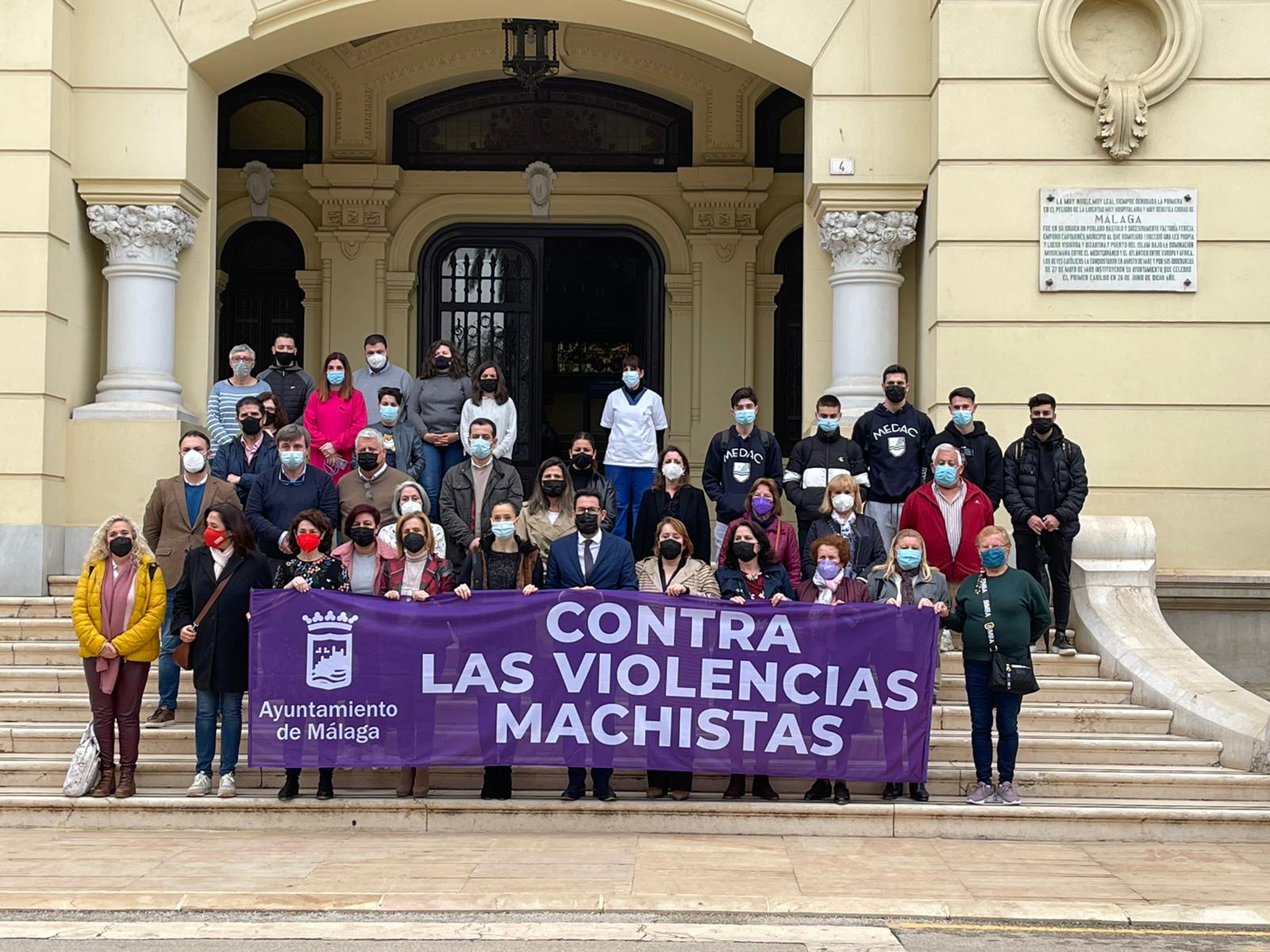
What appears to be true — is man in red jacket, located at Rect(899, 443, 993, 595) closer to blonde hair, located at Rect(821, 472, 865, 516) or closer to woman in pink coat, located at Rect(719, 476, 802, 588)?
blonde hair, located at Rect(821, 472, 865, 516)

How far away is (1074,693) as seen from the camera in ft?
39.3

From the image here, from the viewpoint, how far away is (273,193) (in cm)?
1950

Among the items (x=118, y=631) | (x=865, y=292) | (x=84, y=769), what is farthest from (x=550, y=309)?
(x=84, y=769)

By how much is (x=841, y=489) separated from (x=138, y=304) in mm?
6703

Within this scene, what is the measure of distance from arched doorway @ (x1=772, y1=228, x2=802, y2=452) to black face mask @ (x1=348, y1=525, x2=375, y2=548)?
8809 millimetres

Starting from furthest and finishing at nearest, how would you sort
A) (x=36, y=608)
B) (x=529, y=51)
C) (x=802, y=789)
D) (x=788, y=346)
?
(x=788, y=346)
(x=529, y=51)
(x=36, y=608)
(x=802, y=789)

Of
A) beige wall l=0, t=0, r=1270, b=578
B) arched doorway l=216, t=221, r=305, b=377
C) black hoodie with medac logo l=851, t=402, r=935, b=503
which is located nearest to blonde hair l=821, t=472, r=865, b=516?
black hoodie with medac logo l=851, t=402, r=935, b=503

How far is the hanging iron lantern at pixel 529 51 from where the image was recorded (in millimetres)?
16406

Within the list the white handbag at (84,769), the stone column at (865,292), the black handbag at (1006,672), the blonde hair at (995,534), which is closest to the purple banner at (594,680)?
the black handbag at (1006,672)

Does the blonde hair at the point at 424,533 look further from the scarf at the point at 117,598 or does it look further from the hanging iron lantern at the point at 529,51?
the hanging iron lantern at the point at 529,51

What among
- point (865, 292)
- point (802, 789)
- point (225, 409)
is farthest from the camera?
point (865, 292)

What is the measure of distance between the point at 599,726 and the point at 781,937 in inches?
123

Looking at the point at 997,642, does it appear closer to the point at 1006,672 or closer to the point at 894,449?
the point at 1006,672

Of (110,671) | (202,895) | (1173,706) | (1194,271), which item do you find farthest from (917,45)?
(202,895)
